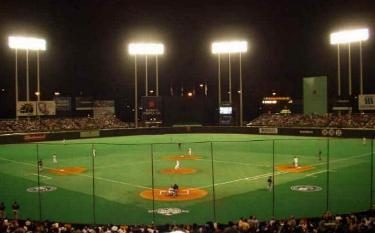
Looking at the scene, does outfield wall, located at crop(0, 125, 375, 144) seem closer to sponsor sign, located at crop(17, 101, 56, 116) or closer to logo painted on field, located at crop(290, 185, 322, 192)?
sponsor sign, located at crop(17, 101, 56, 116)

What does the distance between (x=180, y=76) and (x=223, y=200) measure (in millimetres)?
76458

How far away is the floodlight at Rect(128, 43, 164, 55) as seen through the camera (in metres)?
67.3

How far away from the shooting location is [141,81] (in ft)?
348

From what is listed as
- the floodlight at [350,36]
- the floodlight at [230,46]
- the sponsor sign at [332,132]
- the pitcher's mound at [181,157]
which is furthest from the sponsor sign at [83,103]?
the floodlight at [350,36]

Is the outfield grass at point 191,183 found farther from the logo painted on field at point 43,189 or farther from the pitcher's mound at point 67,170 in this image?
the pitcher's mound at point 67,170

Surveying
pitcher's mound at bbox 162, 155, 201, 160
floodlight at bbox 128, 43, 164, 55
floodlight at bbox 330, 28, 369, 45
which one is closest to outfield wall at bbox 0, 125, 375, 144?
floodlight at bbox 128, 43, 164, 55

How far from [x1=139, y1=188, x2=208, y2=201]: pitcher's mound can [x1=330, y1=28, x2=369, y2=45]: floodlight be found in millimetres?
41810

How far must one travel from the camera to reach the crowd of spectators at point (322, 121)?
189 ft

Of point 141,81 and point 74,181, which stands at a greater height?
point 141,81

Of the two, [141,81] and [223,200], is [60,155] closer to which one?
[223,200]

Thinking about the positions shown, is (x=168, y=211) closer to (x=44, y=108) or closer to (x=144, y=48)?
(x=44, y=108)

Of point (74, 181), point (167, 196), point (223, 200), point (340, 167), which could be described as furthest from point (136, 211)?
point (340, 167)

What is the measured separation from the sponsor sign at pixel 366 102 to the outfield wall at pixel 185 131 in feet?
17.5

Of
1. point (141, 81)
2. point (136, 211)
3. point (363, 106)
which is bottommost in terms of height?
point (136, 211)
